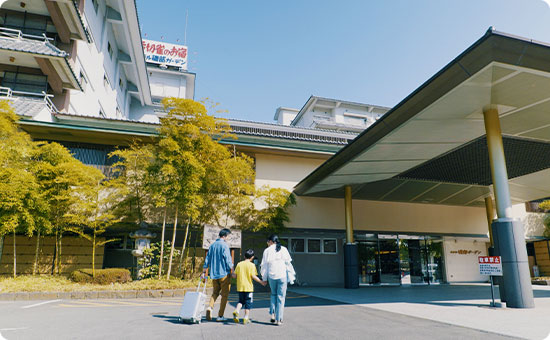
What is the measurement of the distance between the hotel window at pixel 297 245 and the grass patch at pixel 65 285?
5.88m

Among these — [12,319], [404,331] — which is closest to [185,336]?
[404,331]

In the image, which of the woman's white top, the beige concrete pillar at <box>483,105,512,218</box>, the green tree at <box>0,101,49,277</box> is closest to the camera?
the woman's white top

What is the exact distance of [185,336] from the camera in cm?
442

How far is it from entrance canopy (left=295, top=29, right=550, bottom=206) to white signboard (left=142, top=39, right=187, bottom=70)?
3193cm

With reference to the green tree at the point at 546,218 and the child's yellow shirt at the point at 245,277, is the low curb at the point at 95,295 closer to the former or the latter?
the child's yellow shirt at the point at 245,277

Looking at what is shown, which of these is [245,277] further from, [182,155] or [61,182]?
[61,182]

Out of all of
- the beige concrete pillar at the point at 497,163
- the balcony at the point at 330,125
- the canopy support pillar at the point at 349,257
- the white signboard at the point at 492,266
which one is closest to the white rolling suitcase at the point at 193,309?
the white signboard at the point at 492,266

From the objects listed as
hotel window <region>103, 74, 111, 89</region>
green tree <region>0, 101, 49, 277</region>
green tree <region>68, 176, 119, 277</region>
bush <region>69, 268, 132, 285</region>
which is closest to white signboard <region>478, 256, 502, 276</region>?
bush <region>69, 268, 132, 285</region>

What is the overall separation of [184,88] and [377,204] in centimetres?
3045

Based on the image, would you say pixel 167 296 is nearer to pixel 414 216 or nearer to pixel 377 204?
pixel 377 204

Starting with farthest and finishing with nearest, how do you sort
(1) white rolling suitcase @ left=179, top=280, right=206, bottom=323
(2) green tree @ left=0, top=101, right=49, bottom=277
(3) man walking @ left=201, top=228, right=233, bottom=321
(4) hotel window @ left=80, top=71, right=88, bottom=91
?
(4) hotel window @ left=80, top=71, right=88, bottom=91 < (2) green tree @ left=0, top=101, right=49, bottom=277 < (3) man walking @ left=201, top=228, right=233, bottom=321 < (1) white rolling suitcase @ left=179, top=280, right=206, bottom=323

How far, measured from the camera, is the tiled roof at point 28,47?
13.9 metres

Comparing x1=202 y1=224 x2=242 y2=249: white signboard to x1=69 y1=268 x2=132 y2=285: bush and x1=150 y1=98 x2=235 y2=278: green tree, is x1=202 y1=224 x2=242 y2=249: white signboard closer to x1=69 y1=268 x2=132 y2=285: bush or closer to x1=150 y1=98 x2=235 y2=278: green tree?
x1=150 y1=98 x2=235 y2=278: green tree

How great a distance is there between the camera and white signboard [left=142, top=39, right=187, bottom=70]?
40.2m
